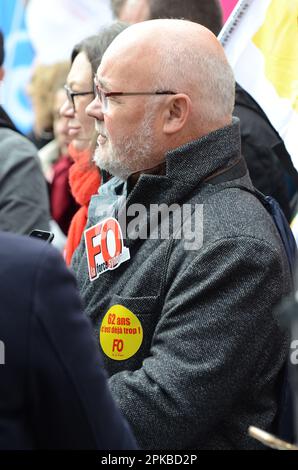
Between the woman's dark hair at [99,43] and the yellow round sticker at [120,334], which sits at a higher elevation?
the woman's dark hair at [99,43]

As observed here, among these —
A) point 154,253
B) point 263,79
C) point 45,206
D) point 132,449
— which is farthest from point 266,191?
point 132,449

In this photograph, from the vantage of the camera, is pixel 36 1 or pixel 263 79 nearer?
pixel 263 79

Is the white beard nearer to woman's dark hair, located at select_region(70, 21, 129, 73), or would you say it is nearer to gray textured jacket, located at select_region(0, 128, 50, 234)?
woman's dark hair, located at select_region(70, 21, 129, 73)

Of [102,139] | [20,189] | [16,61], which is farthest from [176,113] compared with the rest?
[16,61]

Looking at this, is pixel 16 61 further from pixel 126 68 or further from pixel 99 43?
pixel 126 68

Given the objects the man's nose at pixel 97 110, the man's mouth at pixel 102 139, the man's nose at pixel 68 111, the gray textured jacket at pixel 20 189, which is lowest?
the gray textured jacket at pixel 20 189

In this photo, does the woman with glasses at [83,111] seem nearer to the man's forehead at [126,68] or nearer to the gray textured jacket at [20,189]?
the gray textured jacket at [20,189]

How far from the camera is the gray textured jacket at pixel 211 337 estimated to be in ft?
8.02

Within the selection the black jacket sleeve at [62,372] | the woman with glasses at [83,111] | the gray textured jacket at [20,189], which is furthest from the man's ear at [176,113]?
the black jacket sleeve at [62,372]

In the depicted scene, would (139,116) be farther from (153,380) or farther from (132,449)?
(132,449)

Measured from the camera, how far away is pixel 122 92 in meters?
2.83

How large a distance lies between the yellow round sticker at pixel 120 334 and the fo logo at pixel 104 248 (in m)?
0.16
